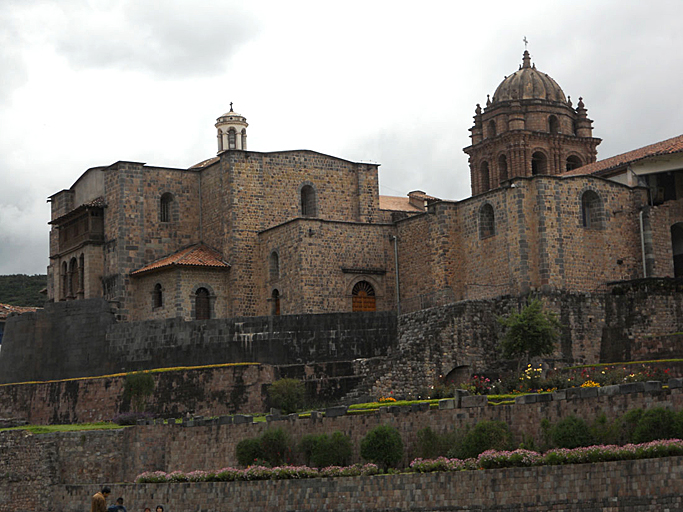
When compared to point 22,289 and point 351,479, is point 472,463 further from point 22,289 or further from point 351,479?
point 22,289

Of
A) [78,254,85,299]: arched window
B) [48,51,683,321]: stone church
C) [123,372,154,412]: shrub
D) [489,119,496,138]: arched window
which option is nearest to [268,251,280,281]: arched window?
[48,51,683,321]: stone church

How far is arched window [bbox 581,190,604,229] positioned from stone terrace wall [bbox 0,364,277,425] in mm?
13785

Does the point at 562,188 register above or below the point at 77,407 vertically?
above

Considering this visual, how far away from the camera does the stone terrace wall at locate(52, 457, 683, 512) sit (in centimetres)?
2480

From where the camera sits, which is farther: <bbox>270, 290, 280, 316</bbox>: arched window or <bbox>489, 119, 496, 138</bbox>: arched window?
<bbox>489, 119, 496, 138</bbox>: arched window

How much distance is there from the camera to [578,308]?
42875 mm

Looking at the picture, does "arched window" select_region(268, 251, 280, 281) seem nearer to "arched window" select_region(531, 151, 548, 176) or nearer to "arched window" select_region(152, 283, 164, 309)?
"arched window" select_region(152, 283, 164, 309)

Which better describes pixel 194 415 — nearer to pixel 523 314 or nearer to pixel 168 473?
pixel 168 473

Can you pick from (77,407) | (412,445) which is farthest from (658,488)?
(77,407)

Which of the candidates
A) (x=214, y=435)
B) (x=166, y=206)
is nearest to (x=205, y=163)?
(x=166, y=206)

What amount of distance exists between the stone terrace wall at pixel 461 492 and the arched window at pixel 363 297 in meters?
17.8

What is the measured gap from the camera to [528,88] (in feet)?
212

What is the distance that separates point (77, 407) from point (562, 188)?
19.9m

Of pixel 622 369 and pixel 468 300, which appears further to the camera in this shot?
pixel 468 300
